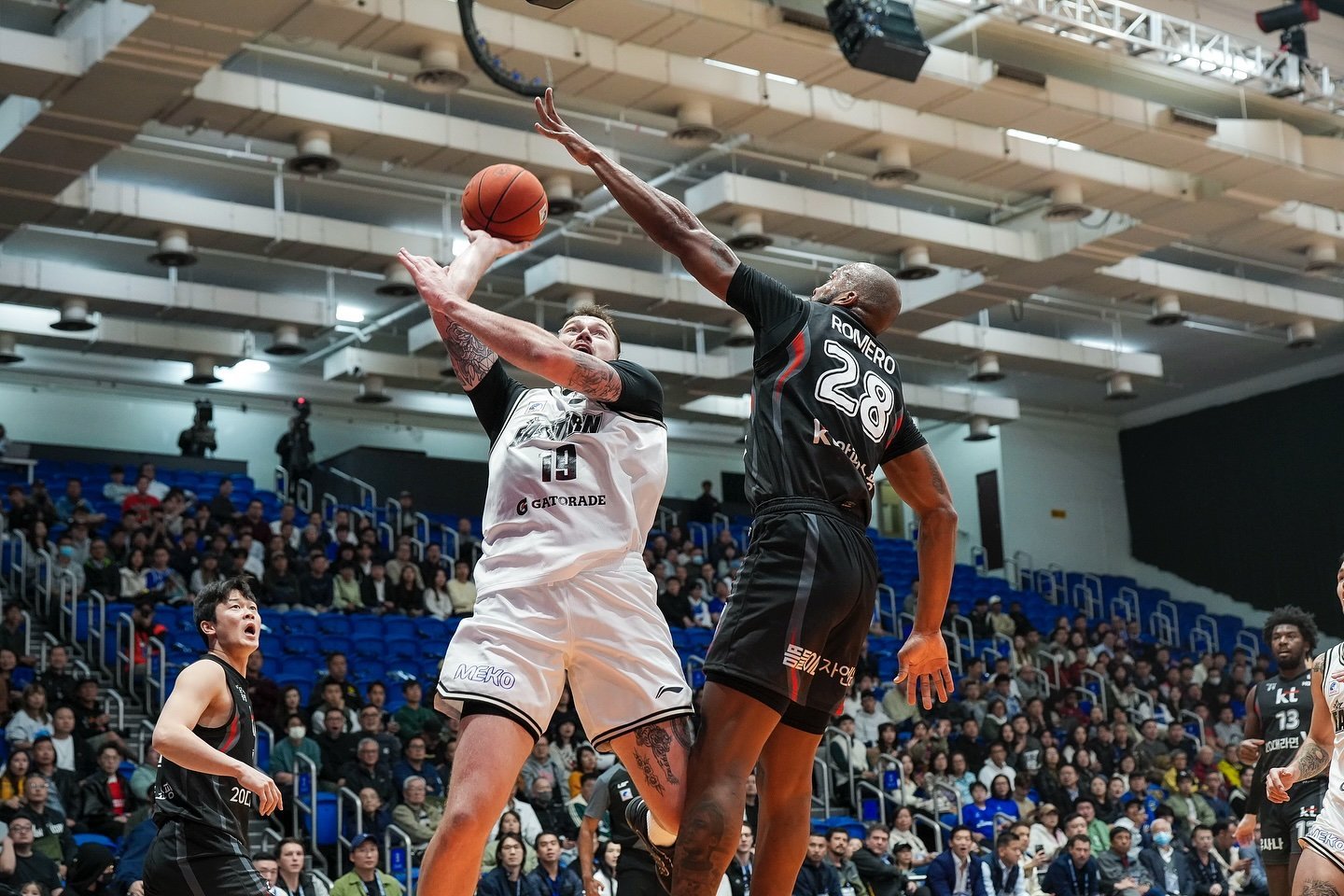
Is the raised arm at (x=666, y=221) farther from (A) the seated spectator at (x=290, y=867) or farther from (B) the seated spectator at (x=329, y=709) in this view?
(B) the seated spectator at (x=329, y=709)

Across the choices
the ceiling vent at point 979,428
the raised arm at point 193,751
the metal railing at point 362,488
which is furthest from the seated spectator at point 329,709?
the ceiling vent at point 979,428

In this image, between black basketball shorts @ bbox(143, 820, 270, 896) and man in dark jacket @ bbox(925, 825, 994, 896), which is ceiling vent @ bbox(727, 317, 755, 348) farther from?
black basketball shorts @ bbox(143, 820, 270, 896)

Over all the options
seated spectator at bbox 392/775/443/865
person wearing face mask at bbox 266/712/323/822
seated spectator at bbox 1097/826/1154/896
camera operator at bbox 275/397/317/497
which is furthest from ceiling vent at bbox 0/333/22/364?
seated spectator at bbox 1097/826/1154/896

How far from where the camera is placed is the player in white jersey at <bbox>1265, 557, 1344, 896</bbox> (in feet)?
19.0

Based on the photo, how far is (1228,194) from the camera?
16109 millimetres

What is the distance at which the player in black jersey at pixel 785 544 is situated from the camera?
412cm

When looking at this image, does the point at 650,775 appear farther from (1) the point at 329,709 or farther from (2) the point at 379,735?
(1) the point at 329,709

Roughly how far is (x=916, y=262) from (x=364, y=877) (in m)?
9.43

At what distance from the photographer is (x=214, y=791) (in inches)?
205

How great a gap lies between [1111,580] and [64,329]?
62.7 ft

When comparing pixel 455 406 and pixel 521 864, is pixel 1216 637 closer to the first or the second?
pixel 455 406

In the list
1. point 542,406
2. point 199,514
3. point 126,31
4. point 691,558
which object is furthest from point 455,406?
point 542,406

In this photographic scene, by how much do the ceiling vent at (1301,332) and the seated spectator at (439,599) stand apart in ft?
41.2

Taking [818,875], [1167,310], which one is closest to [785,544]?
[818,875]
